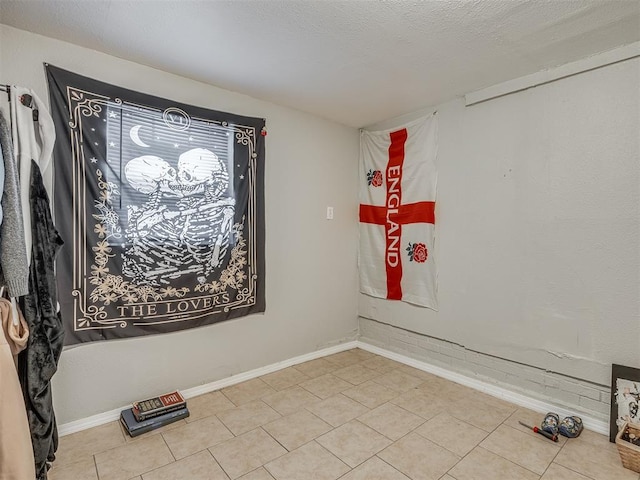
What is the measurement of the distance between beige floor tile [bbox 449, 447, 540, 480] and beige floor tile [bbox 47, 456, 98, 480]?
1.83 meters

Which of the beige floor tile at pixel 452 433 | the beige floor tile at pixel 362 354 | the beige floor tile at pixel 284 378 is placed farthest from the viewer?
the beige floor tile at pixel 362 354

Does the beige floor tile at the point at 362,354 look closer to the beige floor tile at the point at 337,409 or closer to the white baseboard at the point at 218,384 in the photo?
the white baseboard at the point at 218,384

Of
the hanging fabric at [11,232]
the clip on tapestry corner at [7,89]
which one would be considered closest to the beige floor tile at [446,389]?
the hanging fabric at [11,232]

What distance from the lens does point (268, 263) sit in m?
2.93

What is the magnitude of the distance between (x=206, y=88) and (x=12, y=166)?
4.66ft

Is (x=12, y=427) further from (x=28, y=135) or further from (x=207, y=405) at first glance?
(x=28, y=135)

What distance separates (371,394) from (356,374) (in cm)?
37

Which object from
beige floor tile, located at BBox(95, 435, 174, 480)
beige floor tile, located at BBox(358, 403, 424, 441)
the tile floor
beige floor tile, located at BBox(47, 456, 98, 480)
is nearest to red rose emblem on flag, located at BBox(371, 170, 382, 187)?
the tile floor

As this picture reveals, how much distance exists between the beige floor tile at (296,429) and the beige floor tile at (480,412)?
91 cm

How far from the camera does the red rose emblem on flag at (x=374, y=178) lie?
3387mm

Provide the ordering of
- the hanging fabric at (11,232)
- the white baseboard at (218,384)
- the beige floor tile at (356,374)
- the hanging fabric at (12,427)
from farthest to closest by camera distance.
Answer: the beige floor tile at (356,374) → the white baseboard at (218,384) → the hanging fabric at (11,232) → the hanging fabric at (12,427)

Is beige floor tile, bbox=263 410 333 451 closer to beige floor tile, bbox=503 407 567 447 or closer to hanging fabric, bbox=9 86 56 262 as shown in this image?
beige floor tile, bbox=503 407 567 447

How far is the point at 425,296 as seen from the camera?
3.00 meters

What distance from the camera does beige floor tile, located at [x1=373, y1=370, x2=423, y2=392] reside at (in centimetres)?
267
